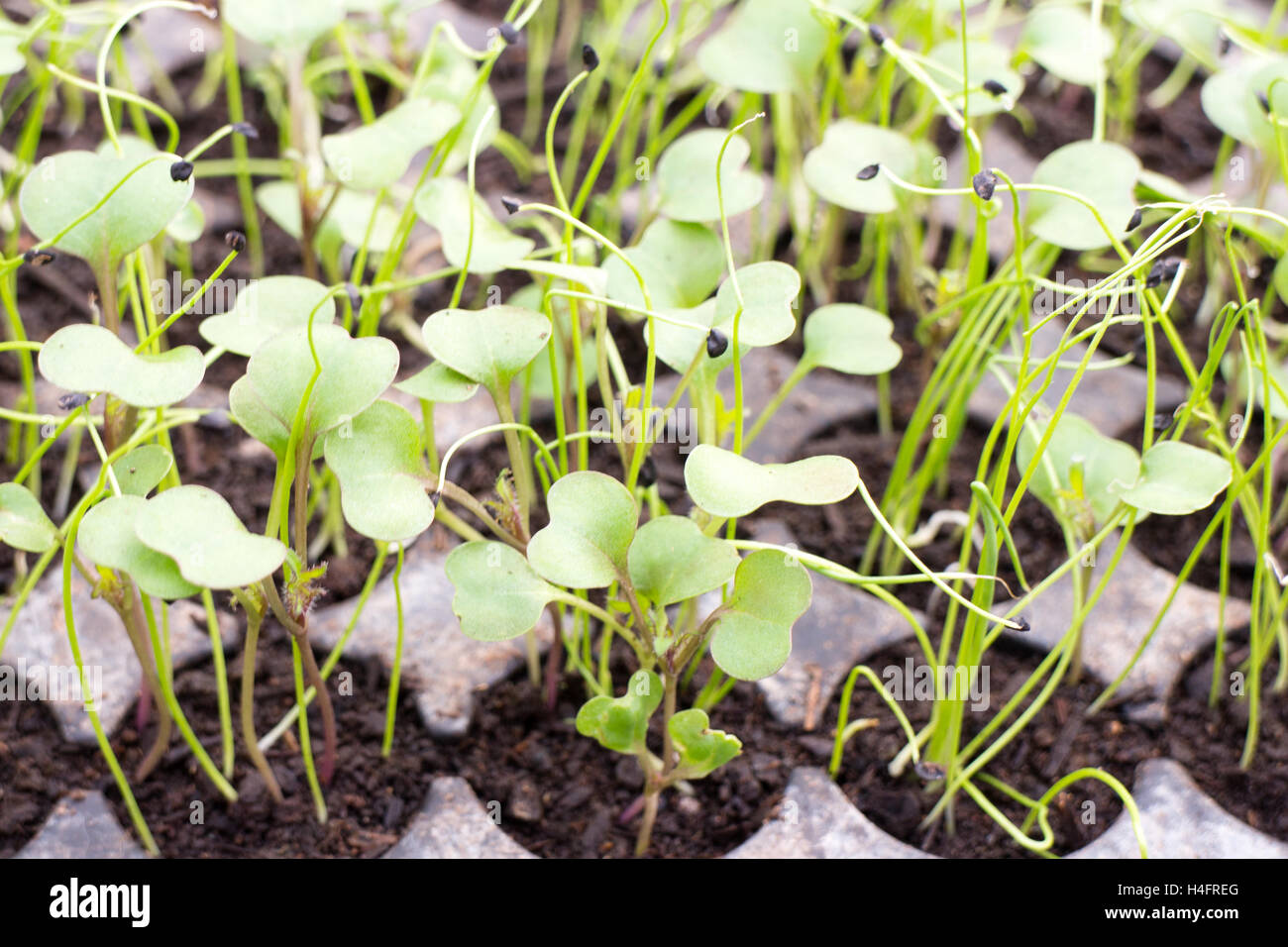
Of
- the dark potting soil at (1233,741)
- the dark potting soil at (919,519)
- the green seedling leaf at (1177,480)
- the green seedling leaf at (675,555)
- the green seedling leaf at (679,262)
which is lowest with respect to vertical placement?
the dark potting soil at (1233,741)

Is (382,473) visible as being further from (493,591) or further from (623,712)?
(623,712)

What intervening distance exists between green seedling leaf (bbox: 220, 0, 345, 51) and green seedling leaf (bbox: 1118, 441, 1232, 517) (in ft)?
2.38

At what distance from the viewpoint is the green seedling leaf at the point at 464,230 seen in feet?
2.68

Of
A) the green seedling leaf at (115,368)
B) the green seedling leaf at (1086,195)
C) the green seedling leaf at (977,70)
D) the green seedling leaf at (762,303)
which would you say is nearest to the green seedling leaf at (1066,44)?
the green seedling leaf at (977,70)

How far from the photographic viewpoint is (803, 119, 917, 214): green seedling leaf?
0.91 meters

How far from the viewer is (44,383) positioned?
117 cm

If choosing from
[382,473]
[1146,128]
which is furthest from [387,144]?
[1146,128]

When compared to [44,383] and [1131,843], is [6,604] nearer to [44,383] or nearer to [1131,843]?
[44,383]

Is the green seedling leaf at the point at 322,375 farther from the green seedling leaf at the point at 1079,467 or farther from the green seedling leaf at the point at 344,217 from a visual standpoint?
the green seedling leaf at the point at 1079,467

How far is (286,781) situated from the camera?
87 cm

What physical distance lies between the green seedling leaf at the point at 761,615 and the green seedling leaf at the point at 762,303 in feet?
0.45

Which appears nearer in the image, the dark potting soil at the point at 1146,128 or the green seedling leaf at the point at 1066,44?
the green seedling leaf at the point at 1066,44

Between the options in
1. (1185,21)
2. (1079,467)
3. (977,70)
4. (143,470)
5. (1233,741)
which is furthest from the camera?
(1185,21)

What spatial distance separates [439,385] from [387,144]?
23cm
